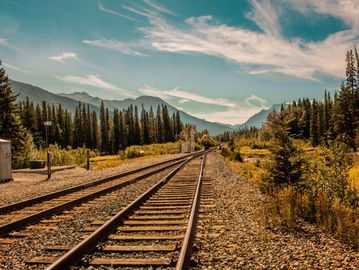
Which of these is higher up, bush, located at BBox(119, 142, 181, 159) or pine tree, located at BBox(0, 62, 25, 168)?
pine tree, located at BBox(0, 62, 25, 168)

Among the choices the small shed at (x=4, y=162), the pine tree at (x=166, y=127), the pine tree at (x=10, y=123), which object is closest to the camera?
the small shed at (x=4, y=162)

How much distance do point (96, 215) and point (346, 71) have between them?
74328mm

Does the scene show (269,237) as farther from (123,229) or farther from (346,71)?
(346,71)

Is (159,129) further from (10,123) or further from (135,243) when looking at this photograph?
(135,243)

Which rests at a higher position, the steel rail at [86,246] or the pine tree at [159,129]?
the pine tree at [159,129]

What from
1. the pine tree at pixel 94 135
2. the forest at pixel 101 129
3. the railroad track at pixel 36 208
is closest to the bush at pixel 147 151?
the railroad track at pixel 36 208

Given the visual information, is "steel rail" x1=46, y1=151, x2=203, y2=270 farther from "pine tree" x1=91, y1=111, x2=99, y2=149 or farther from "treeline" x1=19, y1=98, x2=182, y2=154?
"pine tree" x1=91, y1=111, x2=99, y2=149

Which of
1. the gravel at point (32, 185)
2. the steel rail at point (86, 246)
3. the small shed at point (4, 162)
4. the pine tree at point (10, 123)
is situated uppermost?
the pine tree at point (10, 123)

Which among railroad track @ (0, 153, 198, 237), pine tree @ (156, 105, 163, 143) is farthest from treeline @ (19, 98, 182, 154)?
railroad track @ (0, 153, 198, 237)

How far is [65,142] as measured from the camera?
120 m

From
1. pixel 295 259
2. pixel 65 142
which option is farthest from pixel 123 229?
pixel 65 142

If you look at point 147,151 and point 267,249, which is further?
point 147,151

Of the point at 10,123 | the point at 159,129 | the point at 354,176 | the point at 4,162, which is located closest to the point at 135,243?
the point at 354,176

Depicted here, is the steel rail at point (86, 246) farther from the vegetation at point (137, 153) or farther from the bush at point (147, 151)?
the bush at point (147, 151)
